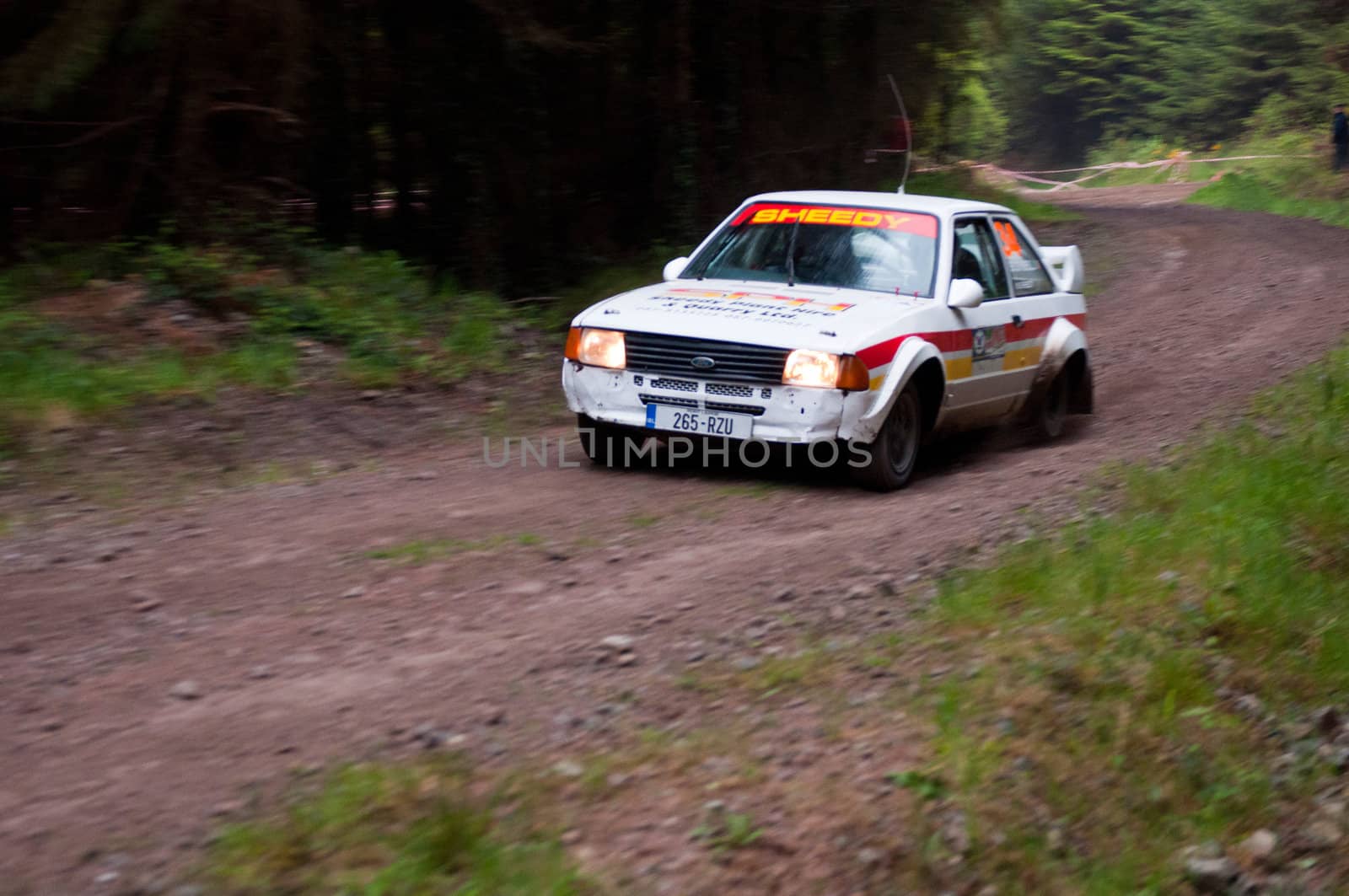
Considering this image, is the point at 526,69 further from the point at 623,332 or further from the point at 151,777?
the point at 151,777

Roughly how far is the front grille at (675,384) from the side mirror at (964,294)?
165 cm

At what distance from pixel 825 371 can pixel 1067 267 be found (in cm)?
343

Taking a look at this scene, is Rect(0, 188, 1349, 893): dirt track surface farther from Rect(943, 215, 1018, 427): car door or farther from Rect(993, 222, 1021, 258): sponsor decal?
Rect(993, 222, 1021, 258): sponsor decal

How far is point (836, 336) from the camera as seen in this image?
23.1ft

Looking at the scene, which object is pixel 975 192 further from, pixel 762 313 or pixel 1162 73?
pixel 1162 73

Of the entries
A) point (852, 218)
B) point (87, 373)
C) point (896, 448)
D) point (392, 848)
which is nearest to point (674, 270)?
point (852, 218)

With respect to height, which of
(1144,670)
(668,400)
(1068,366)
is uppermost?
(668,400)

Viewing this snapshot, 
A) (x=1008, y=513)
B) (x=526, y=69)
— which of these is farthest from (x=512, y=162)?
(x=1008, y=513)

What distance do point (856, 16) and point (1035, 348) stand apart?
768cm

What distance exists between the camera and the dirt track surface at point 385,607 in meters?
3.71

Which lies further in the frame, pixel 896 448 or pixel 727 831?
pixel 896 448

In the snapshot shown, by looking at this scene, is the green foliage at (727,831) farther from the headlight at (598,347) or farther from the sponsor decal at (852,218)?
the sponsor decal at (852,218)

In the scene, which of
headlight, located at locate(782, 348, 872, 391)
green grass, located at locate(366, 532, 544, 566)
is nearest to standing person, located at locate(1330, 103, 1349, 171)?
headlight, located at locate(782, 348, 872, 391)

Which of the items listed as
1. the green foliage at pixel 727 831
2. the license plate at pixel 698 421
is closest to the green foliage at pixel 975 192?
Result: the license plate at pixel 698 421
